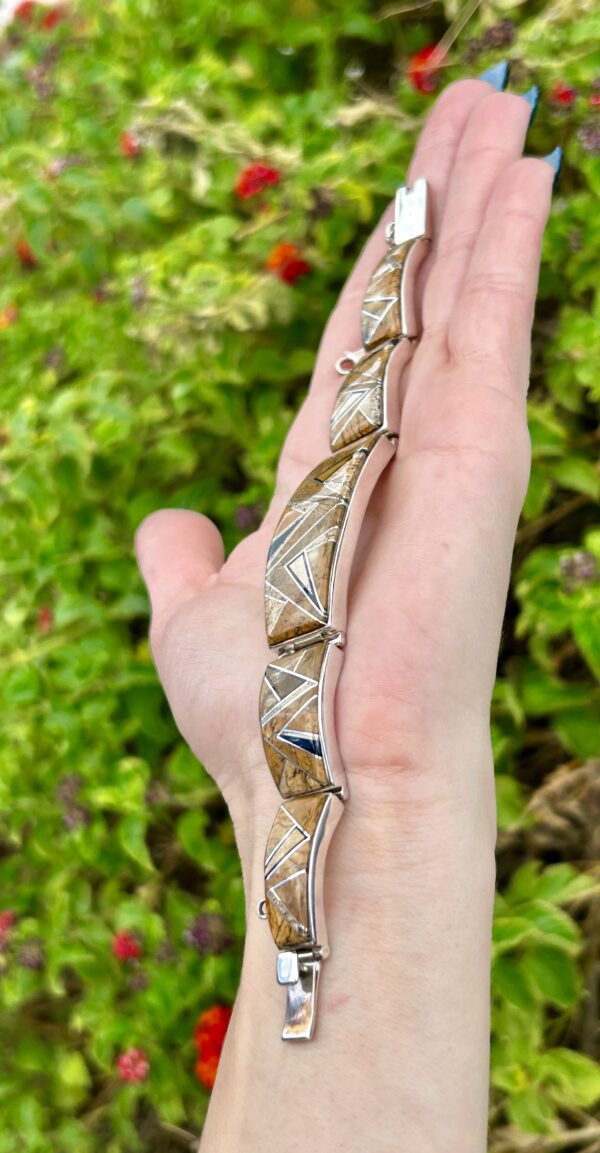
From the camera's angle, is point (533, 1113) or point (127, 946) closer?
point (533, 1113)

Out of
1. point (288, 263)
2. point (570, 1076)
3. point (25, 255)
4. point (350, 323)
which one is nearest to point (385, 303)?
point (350, 323)

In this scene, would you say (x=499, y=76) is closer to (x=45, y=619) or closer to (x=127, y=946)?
(x=45, y=619)

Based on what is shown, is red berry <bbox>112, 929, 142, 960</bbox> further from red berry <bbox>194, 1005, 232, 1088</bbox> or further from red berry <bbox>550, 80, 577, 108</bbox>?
red berry <bbox>550, 80, 577, 108</bbox>

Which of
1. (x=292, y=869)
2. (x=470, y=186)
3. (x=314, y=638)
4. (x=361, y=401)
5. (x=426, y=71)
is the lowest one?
(x=292, y=869)

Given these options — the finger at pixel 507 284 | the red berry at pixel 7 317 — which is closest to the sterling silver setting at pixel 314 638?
the finger at pixel 507 284

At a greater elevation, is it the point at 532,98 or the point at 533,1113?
the point at 532,98

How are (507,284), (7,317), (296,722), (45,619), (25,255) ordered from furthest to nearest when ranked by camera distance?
(25,255) → (7,317) → (45,619) → (507,284) → (296,722)

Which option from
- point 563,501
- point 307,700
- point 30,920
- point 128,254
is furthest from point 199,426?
point 30,920
